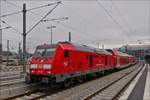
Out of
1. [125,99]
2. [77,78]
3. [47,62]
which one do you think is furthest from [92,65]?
[125,99]

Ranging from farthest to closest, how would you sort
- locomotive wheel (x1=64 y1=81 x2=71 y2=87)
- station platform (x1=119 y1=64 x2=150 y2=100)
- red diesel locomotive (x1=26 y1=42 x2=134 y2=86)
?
locomotive wheel (x1=64 y1=81 x2=71 y2=87) < red diesel locomotive (x1=26 y1=42 x2=134 y2=86) < station platform (x1=119 y1=64 x2=150 y2=100)

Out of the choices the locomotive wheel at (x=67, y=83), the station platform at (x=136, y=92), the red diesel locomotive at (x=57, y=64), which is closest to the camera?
the station platform at (x=136, y=92)

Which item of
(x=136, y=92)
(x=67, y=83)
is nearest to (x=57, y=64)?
(x=67, y=83)

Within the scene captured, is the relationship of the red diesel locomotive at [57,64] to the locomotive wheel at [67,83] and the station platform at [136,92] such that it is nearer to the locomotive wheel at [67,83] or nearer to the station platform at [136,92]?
the locomotive wheel at [67,83]

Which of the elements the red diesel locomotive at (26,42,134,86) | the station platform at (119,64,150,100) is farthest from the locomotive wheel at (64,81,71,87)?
the station platform at (119,64,150,100)

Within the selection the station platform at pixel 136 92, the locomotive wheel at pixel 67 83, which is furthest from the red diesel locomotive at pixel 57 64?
the station platform at pixel 136 92

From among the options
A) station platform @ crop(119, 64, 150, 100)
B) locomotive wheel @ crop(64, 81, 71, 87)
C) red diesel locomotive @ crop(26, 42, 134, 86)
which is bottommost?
station platform @ crop(119, 64, 150, 100)

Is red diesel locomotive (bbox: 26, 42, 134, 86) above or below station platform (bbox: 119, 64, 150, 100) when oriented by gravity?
above

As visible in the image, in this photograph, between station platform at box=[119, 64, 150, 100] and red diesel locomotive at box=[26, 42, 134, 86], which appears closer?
station platform at box=[119, 64, 150, 100]

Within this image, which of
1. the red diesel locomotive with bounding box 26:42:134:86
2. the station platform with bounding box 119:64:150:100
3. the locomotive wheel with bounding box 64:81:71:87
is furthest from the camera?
the locomotive wheel with bounding box 64:81:71:87

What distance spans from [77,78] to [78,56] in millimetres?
1735

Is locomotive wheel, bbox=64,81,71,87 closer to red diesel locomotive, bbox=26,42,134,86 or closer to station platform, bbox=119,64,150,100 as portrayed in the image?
red diesel locomotive, bbox=26,42,134,86

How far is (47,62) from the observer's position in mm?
16781

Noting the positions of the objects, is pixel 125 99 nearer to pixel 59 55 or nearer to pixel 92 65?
pixel 59 55
